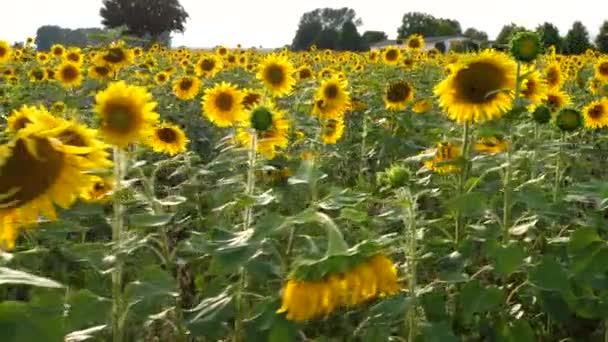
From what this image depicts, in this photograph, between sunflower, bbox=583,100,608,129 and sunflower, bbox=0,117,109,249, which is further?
sunflower, bbox=583,100,608,129

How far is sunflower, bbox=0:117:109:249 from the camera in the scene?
3.72 ft

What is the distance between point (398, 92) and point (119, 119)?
252 cm

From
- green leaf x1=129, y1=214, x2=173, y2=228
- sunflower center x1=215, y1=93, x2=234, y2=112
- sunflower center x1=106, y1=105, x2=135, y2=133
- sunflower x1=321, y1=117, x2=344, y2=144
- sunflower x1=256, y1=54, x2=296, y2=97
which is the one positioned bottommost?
sunflower x1=321, y1=117, x2=344, y2=144

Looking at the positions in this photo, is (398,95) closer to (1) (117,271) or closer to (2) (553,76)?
(2) (553,76)

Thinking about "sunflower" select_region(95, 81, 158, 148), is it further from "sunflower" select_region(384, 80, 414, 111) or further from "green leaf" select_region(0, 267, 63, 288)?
"sunflower" select_region(384, 80, 414, 111)

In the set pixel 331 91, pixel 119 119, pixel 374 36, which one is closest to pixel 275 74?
pixel 331 91

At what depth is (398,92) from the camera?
4422mm

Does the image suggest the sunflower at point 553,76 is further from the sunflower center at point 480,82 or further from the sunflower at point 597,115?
the sunflower center at point 480,82

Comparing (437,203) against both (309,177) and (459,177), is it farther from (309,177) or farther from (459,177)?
(309,177)

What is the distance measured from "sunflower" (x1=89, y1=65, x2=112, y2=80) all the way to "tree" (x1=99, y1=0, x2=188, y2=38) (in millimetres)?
23280

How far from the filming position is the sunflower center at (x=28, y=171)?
3.70ft

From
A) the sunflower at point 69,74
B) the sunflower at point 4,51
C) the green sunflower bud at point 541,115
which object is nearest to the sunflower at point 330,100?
the green sunflower bud at point 541,115

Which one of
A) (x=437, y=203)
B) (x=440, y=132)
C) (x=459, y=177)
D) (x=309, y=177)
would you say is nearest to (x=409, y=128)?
(x=437, y=203)

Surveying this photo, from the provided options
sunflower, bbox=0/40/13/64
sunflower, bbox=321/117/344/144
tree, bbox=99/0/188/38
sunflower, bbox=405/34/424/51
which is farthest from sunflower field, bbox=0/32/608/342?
tree, bbox=99/0/188/38
